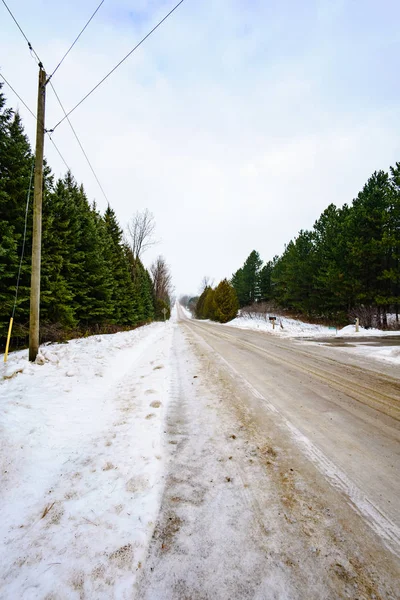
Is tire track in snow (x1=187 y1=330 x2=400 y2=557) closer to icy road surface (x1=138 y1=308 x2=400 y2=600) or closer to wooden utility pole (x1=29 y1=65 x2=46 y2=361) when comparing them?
icy road surface (x1=138 y1=308 x2=400 y2=600)

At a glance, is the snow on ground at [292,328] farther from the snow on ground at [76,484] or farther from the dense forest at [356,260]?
the snow on ground at [76,484]

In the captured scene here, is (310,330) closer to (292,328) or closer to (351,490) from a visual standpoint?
(292,328)

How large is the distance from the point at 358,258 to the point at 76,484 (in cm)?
2368

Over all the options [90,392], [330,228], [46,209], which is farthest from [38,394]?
[330,228]

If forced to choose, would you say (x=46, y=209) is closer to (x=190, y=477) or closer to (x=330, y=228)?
(x=190, y=477)

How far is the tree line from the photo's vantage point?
18516 millimetres

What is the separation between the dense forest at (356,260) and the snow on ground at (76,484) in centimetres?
2051

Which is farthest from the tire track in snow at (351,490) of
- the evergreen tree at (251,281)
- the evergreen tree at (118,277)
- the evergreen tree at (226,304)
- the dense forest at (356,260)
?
the evergreen tree at (251,281)

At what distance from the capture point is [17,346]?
8500mm

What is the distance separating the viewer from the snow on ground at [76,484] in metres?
1.36

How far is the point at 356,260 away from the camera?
20203mm

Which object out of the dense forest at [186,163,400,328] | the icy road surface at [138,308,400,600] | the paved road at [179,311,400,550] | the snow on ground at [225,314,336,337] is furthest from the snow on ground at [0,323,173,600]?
the dense forest at [186,163,400,328]

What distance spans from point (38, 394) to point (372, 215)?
24.1m

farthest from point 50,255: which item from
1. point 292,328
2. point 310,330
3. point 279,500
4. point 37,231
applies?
point 310,330
